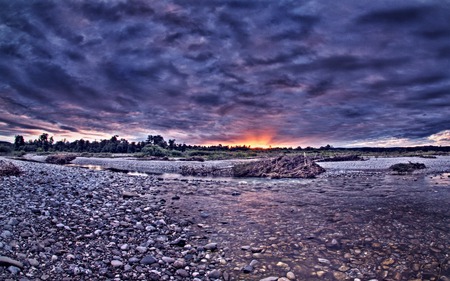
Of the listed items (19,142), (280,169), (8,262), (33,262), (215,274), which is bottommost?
(215,274)

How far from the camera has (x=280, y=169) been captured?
84.3ft

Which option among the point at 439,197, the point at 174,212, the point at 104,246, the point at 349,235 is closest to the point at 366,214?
the point at 349,235

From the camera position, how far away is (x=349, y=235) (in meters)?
7.45

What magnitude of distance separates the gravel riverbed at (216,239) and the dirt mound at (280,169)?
12.7 m

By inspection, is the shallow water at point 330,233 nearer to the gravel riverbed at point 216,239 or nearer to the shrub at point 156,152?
the gravel riverbed at point 216,239

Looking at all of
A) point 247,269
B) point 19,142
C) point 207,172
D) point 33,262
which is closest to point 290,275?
point 247,269

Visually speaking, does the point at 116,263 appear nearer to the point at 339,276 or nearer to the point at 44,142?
the point at 339,276

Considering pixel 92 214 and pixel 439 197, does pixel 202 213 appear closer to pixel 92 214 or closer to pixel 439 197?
pixel 92 214

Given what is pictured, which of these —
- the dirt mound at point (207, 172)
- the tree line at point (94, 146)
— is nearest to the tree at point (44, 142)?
the tree line at point (94, 146)

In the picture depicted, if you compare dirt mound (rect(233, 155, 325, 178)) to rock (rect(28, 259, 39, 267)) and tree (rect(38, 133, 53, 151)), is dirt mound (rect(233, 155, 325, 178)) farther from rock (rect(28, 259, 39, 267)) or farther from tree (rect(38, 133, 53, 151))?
tree (rect(38, 133, 53, 151))

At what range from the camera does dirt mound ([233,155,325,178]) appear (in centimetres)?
2466

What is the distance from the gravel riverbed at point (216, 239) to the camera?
5250 millimetres

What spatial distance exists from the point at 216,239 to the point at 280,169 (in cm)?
1933

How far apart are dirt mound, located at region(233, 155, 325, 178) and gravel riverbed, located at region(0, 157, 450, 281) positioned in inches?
499
